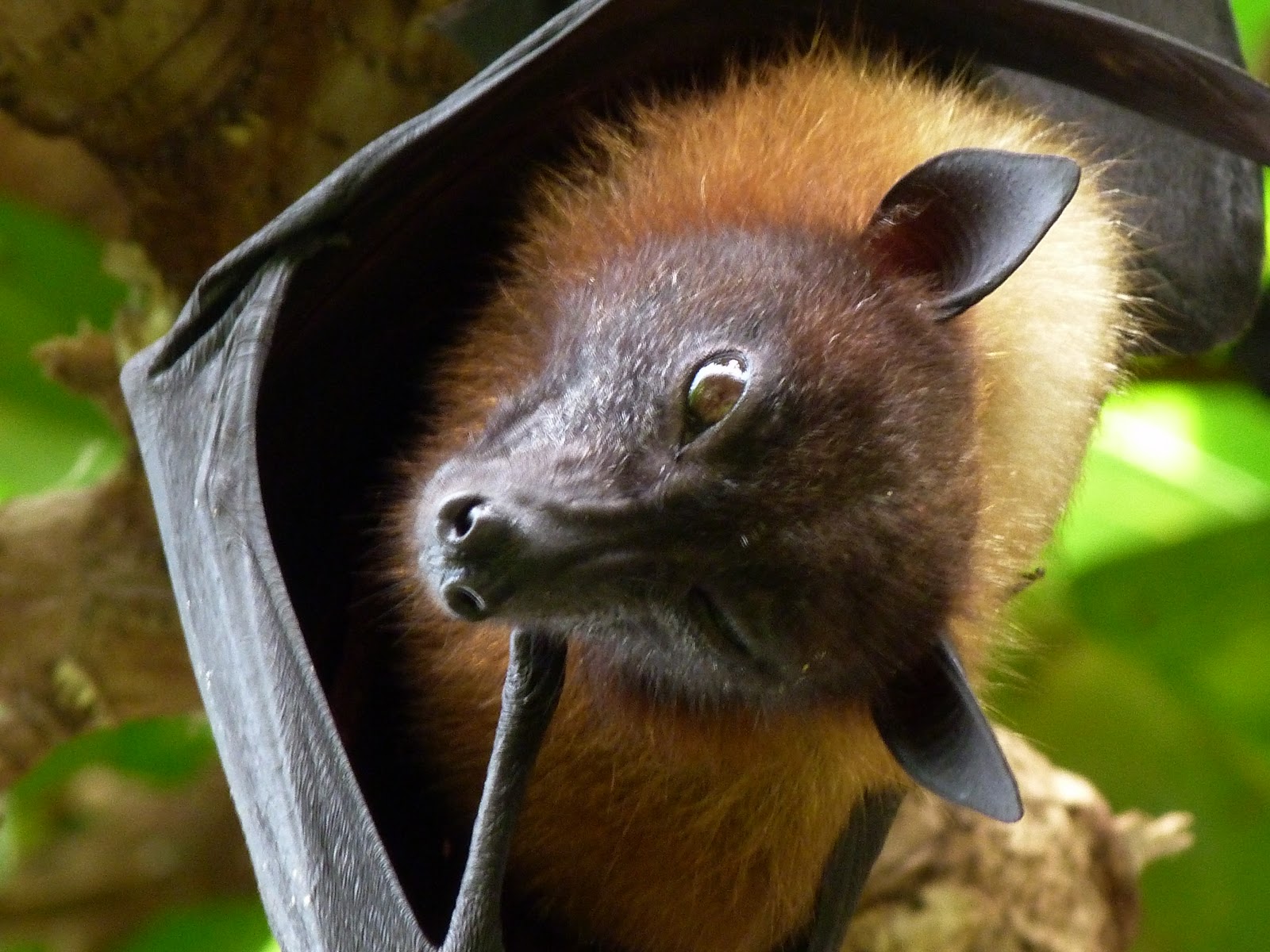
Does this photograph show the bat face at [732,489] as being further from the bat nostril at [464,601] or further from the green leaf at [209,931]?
the green leaf at [209,931]

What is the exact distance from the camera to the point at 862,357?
70.0 inches

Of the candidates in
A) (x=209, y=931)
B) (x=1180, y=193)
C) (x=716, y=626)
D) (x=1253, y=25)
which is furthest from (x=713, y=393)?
(x=1253, y=25)

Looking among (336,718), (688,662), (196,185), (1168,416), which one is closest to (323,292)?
(196,185)

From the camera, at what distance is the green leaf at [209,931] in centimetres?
323

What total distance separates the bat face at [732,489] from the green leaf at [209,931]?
5.79 feet

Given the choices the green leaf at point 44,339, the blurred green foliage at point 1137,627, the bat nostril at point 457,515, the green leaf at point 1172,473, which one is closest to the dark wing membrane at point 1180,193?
the green leaf at point 1172,473

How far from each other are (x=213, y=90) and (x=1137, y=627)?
90.4 inches

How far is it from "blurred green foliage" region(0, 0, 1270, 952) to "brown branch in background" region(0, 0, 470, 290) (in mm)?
693

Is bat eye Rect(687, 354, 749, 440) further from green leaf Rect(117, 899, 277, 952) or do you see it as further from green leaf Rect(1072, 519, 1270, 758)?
green leaf Rect(117, 899, 277, 952)

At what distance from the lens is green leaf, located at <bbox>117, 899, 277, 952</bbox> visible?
3.23 meters

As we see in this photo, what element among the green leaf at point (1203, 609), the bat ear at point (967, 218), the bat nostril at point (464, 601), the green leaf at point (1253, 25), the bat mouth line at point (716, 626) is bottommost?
the green leaf at point (1203, 609)

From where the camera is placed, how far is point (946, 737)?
1.72 m

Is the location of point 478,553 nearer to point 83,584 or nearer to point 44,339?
point 83,584

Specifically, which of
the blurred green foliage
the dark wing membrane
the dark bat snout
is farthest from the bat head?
the blurred green foliage
